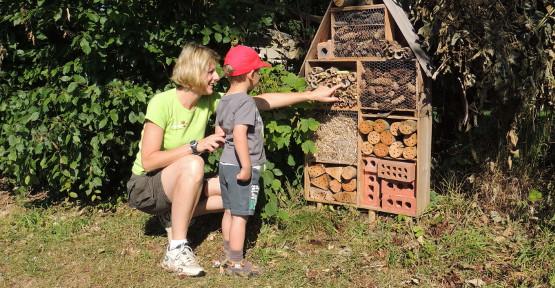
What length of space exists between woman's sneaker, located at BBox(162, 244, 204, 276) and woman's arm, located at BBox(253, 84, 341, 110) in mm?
1197

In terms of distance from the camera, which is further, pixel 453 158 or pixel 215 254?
pixel 453 158

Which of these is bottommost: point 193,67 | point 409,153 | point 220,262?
point 220,262

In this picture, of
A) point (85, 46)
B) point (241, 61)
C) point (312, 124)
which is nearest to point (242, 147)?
point (241, 61)

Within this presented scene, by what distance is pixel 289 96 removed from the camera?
443 cm

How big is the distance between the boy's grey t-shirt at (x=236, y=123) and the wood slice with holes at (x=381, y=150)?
1.01 meters

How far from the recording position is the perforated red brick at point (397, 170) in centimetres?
445

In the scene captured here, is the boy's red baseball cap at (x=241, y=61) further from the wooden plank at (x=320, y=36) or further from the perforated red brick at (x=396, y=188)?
the perforated red brick at (x=396, y=188)

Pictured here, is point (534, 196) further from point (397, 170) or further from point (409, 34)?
point (409, 34)

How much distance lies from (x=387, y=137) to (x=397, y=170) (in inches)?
10.6

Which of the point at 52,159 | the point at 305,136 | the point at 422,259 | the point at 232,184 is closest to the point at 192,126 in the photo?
the point at 232,184

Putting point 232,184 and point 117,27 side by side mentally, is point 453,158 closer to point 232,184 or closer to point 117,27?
point 232,184

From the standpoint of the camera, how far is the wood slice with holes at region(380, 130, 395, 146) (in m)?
4.48

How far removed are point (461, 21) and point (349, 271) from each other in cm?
195

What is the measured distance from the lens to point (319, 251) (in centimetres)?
438
